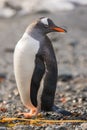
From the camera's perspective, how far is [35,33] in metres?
7.94

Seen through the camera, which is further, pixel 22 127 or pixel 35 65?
pixel 35 65

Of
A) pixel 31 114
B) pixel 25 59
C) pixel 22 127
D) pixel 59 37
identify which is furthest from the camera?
pixel 59 37

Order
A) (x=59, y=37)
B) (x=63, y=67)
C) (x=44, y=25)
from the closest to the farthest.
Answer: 1. (x=44, y=25)
2. (x=63, y=67)
3. (x=59, y=37)

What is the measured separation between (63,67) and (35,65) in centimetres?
624

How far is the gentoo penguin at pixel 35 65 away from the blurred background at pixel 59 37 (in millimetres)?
1826

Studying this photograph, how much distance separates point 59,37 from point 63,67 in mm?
2852

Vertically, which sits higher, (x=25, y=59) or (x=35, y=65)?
(x=25, y=59)

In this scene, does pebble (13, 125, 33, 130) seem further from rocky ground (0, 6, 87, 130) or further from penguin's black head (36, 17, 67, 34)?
penguin's black head (36, 17, 67, 34)

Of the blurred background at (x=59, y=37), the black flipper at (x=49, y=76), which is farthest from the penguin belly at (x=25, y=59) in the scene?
the blurred background at (x=59, y=37)

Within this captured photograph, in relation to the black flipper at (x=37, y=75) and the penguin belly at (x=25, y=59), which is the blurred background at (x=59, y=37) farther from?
the penguin belly at (x=25, y=59)

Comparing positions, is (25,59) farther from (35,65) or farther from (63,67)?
(63,67)

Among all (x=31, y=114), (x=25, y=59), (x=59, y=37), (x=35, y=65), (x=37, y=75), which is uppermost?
(x=25, y=59)

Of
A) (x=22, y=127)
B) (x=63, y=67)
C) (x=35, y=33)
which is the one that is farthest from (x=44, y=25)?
(x=63, y=67)

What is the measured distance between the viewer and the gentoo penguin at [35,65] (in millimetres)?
7805
